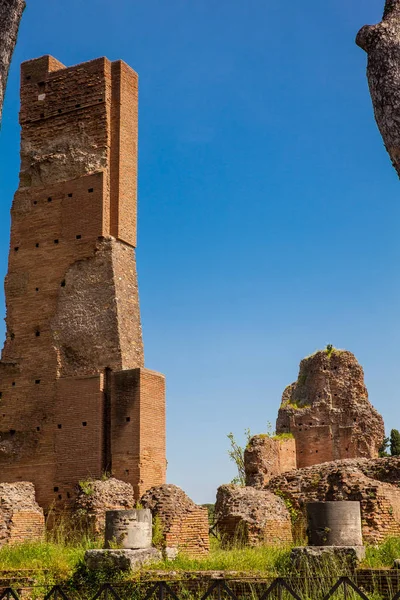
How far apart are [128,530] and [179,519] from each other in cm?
205

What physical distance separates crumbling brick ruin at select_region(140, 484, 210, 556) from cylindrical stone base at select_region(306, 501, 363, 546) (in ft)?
9.59

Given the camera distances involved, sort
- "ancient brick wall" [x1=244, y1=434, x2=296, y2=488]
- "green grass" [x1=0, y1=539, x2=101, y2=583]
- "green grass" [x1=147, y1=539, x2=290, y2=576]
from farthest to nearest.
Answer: "ancient brick wall" [x1=244, y1=434, x2=296, y2=488] < "green grass" [x1=0, y1=539, x2=101, y2=583] < "green grass" [x1=147, y1=539, x2=290, y2=576]

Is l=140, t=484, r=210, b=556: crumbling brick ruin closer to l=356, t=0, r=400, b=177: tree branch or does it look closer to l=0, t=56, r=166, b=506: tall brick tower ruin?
l=0, t=56, r=166, b=506: tall brick tower ruin

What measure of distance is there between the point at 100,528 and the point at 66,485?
5.66ft

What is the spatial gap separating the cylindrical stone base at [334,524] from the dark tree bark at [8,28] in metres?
7.25

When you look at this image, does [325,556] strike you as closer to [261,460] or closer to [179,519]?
[179,519]

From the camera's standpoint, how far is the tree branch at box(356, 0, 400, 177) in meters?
6.74

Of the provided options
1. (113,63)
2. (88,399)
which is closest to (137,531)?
(88,399)

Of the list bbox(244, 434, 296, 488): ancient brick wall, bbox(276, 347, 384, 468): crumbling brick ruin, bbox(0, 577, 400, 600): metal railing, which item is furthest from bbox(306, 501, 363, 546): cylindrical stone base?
bbox(276, 347, 384, 468): crumbling brick ruin

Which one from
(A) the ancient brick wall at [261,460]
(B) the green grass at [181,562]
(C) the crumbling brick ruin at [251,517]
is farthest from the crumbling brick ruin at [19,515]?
(A) the ancient brick wall at [261,460]

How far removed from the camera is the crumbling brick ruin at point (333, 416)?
27.2m

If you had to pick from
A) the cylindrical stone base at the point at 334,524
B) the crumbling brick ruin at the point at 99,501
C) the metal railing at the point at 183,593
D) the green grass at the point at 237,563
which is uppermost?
the crumbling brick ruin at the point at 99,501

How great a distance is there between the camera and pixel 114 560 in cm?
1156

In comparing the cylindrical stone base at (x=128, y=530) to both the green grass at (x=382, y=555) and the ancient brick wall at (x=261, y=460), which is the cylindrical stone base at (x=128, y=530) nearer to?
the green grass at (x=382, y=555)
